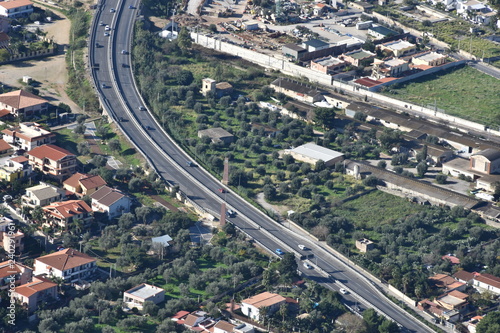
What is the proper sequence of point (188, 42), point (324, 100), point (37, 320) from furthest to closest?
point (188, 42) → point (324, 100) → point (37, 320)

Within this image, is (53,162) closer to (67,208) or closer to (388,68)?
(67,208)

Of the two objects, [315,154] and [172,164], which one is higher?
[315,154]

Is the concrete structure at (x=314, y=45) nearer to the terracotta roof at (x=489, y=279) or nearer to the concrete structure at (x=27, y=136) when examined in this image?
the concrete structure at (x=27, y=136)

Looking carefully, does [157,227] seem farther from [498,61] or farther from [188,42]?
[498,61]

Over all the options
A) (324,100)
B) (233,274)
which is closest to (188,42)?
(324,100)

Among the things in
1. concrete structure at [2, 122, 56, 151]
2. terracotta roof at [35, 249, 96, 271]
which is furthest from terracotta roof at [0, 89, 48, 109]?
terracotta roof at [35, 249, 96, 271]

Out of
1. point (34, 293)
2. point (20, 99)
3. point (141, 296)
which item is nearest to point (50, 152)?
point (20, 99)

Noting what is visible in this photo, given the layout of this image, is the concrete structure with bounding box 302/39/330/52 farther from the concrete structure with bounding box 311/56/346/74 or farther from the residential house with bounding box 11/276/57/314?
the residential house with bounding box 11/276/57/314
